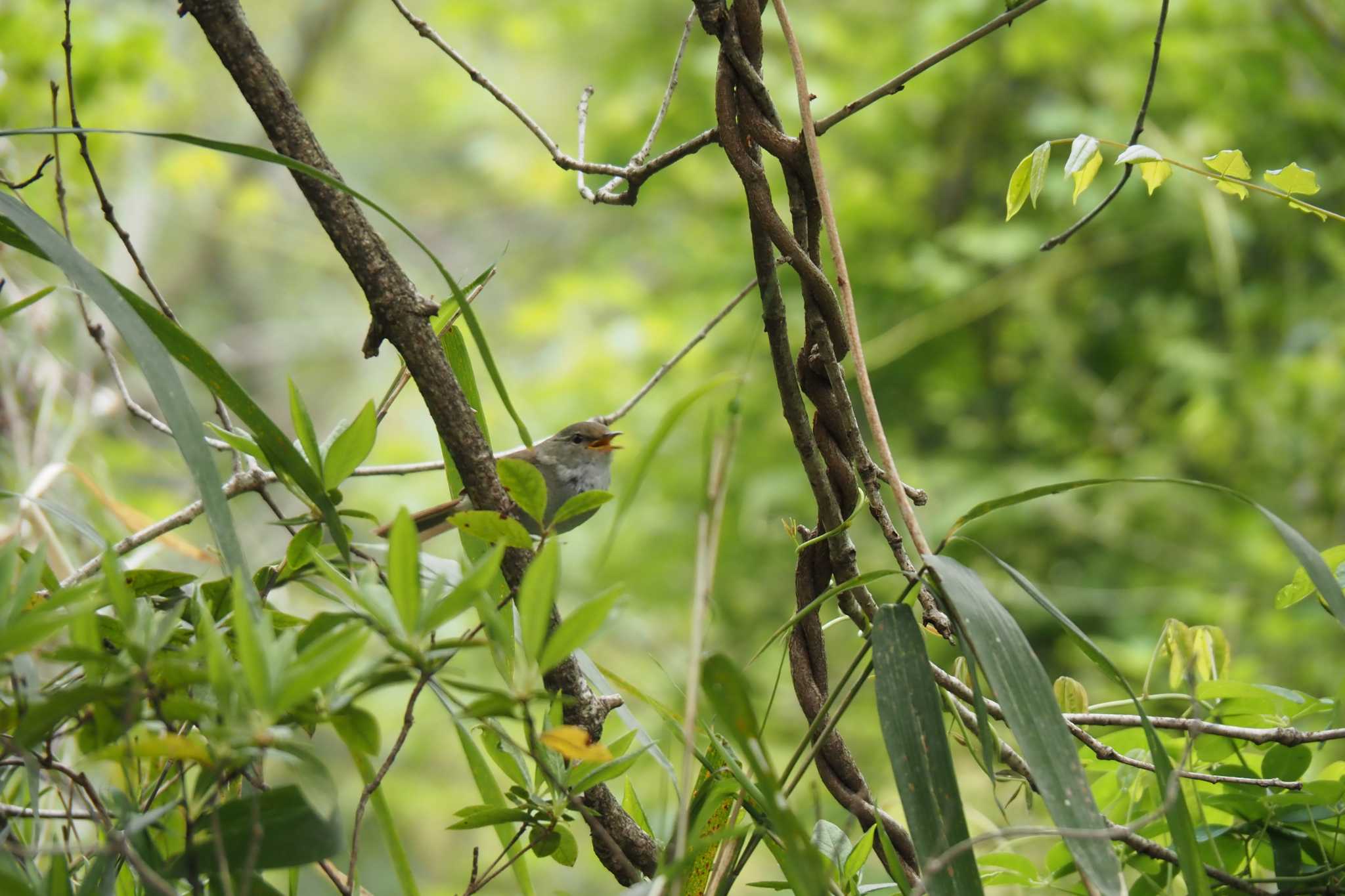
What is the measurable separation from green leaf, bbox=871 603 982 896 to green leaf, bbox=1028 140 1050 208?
0.47 metres

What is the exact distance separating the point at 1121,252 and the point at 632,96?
213cm

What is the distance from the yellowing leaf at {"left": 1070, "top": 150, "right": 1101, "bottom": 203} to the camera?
1043mm

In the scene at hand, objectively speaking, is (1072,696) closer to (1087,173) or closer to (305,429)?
(1087,173)

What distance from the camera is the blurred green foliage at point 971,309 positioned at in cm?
348

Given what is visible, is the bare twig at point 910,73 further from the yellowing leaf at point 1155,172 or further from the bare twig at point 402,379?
the bare twig at point 402,379

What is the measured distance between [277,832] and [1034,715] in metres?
0.50

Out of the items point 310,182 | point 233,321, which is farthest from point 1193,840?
point 233,321

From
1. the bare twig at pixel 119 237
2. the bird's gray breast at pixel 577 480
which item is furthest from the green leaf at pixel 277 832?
the bird's gray breast at pixel 577 480

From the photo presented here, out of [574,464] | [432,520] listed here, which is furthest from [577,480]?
[432,520]

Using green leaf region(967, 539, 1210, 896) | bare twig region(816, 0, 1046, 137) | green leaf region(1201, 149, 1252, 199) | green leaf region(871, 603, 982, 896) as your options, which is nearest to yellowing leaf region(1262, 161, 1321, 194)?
green leaf region(1201, 149, 1252, 199)

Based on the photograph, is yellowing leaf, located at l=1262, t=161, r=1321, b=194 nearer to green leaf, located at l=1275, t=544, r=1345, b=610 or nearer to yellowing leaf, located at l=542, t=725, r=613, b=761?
green leaf, located at l=1275, t=544, r=1345, b=610

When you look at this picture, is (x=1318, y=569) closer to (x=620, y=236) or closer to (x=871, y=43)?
(x=871, y=43)

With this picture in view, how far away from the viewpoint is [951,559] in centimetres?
81

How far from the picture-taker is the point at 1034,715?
71cm
